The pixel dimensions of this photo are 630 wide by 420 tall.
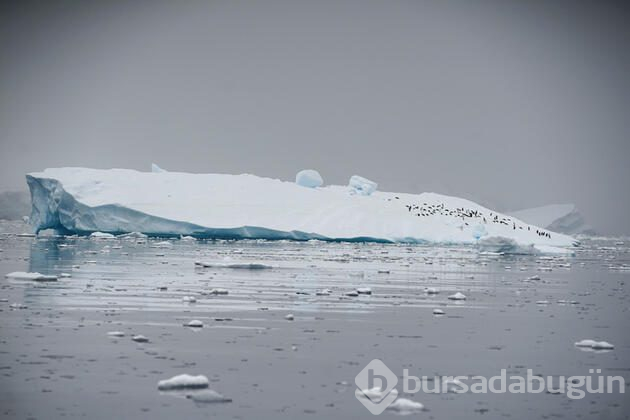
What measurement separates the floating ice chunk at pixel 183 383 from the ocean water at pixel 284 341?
12 centimetres

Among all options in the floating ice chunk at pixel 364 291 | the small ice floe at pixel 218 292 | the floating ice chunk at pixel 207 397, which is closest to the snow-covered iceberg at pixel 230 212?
the floating ice chunk at pixel 364 291

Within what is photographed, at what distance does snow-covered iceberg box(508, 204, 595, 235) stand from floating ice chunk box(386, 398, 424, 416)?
8579 cm

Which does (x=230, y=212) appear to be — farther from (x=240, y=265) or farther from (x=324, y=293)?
(x=324, y=293)

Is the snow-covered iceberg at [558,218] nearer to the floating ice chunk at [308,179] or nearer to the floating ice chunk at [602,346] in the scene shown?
the floating ice chunk at [308,179]

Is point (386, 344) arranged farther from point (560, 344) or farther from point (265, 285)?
point (265, 285)

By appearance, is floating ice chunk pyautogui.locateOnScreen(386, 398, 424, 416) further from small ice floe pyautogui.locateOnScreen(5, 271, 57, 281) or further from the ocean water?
small ice floe pyautogui.locateOnScreen(5, 271, 57, 281)

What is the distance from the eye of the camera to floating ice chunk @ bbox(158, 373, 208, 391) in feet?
25.4

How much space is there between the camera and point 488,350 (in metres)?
10.4

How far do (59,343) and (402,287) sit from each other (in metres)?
10.2

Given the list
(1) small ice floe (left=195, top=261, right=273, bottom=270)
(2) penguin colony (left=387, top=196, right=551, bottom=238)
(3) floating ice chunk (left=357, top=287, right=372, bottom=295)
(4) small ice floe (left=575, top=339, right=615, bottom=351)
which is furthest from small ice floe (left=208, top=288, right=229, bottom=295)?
(2) penguin colony (left=387, top=196, right=551, bottom=238)

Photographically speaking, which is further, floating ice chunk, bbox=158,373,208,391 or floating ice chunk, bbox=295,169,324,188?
floating ice chunk, bbox=295,169,324,188

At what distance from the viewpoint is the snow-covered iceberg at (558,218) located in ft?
302

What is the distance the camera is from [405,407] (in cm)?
734

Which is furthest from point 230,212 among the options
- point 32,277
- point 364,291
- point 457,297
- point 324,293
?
point 457,297
